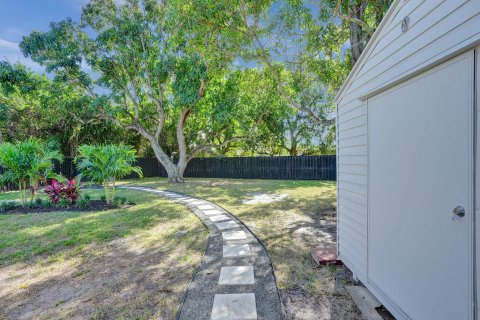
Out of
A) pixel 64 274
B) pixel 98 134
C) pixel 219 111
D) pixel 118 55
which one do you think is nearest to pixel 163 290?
pixel 64 274

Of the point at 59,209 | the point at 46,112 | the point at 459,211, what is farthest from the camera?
the point at 46,112

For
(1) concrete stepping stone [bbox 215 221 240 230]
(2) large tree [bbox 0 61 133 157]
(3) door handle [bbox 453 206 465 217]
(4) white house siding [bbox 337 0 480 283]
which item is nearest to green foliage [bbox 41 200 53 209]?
(1) concrete stepping stone [bbox 215 221 240 230]

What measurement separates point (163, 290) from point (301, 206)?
4242mm

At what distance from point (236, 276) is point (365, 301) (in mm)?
1107

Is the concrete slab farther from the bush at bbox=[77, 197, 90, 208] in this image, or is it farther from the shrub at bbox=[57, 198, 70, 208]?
the shrub at bbox=[57, 198, 70, 208]

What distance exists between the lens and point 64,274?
103 inches

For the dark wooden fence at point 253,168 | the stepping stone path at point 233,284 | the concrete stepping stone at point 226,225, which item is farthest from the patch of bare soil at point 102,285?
the dark wooden fence at point 253,168

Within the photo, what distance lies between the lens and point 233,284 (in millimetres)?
2297

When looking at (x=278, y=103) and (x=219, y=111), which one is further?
(x=278, y=103)

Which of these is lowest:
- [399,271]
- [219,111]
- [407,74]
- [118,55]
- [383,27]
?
[399,271]

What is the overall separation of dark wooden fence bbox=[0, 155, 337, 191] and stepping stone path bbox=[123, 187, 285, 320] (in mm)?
9742

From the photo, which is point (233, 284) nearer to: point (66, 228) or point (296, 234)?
point (296, 234)

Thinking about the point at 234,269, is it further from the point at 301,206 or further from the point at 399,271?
the point at 301,206

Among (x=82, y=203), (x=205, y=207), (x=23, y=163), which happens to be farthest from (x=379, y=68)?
(x=23, y=163)
